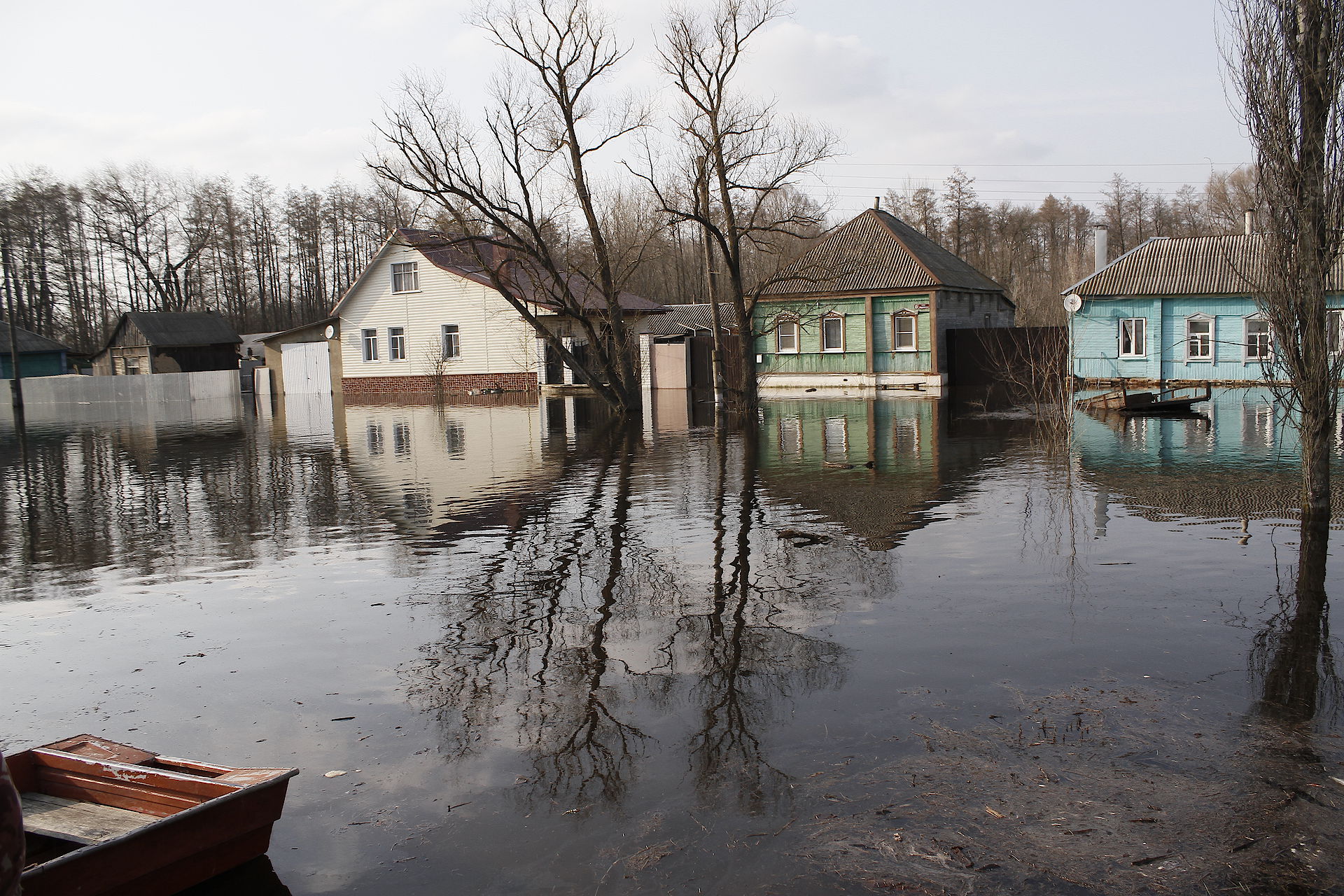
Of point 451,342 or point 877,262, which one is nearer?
point 877,262

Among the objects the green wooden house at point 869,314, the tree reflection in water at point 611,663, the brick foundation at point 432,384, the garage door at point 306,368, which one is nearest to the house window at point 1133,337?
the green wooden house at point 869,314

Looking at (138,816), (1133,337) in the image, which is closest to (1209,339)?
(1133,337)

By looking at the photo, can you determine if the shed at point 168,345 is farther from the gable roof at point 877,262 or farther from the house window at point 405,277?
the gable roof at point 877,262

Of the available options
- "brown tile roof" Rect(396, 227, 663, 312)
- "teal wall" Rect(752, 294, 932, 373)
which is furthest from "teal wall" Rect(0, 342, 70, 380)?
"teal wall" Rect(752, 294, 932, 373)

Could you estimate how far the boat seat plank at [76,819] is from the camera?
3873 millimetres

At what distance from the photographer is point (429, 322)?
147 ft

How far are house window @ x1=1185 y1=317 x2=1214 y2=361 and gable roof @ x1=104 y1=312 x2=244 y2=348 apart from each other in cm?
5092

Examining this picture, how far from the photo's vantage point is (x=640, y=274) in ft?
211

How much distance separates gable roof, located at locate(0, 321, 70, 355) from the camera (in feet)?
182

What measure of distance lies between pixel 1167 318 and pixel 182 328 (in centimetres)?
5222

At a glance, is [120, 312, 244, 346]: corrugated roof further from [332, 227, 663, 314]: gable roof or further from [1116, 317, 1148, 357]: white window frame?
[1116, 317, 1148, 357]: white window frame

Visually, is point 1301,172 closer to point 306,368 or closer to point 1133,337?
point 1133,337

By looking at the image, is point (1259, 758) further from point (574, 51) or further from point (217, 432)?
point (217, 432)

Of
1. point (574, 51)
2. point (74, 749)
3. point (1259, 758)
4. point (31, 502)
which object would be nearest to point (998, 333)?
point (574, 51)
